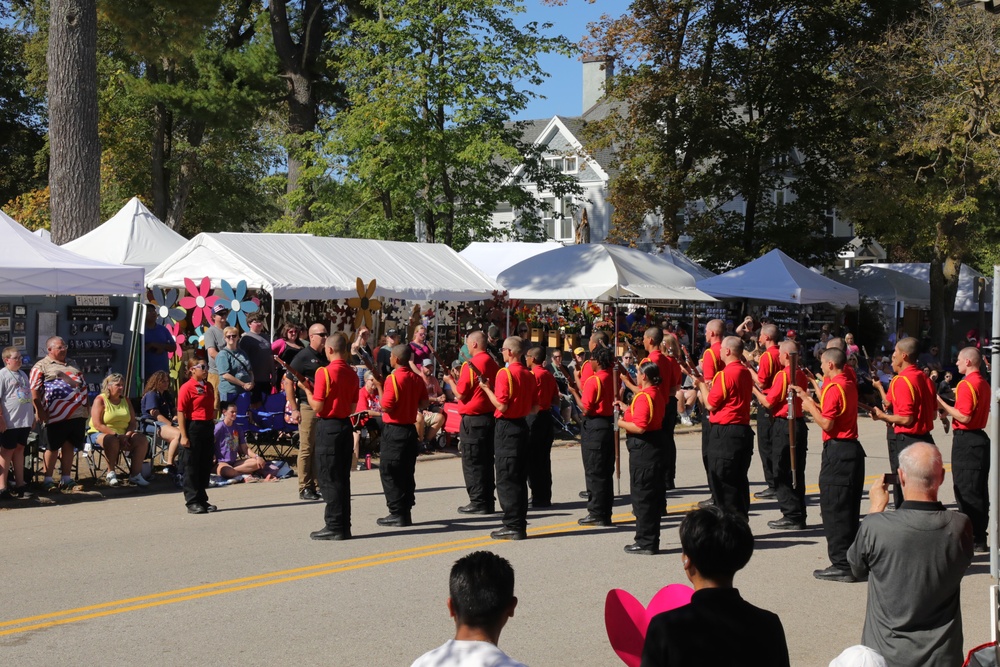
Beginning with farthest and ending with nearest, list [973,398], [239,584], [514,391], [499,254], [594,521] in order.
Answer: [499,254] < [594,521] < [514,391] < [973,398] < [239,584]

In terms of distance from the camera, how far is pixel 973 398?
945 centimetres

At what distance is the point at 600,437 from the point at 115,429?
5767 millimetres

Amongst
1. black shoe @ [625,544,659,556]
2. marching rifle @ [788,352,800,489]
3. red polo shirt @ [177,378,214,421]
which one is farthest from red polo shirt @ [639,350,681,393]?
red polo shirt @ [177,378,214,421]

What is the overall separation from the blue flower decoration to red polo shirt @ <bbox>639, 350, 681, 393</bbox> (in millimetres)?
6619

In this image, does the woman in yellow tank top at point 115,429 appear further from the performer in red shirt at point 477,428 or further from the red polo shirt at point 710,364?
the red polo shirt at point 710,364

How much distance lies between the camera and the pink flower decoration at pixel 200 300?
54.1 ft

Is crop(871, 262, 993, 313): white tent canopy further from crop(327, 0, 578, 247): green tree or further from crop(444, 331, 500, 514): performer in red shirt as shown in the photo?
crop(444, 331, 500, 514): performer in red shirt

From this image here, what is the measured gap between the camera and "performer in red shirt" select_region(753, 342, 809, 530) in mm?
10898

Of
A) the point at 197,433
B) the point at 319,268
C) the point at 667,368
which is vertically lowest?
the point at 197,433

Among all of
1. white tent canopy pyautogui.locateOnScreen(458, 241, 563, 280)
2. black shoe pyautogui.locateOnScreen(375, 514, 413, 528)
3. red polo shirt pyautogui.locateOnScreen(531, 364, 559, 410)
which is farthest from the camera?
white tent canopy pyautogui.locateOnScreen(458, 241, 563, 280)

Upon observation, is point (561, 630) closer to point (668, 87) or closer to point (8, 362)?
point (8, 362)

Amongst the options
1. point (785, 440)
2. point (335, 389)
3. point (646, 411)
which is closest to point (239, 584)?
point (335, 389)

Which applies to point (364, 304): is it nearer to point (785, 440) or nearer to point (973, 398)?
point (785, 440)

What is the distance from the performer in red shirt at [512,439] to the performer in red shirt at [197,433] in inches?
116
